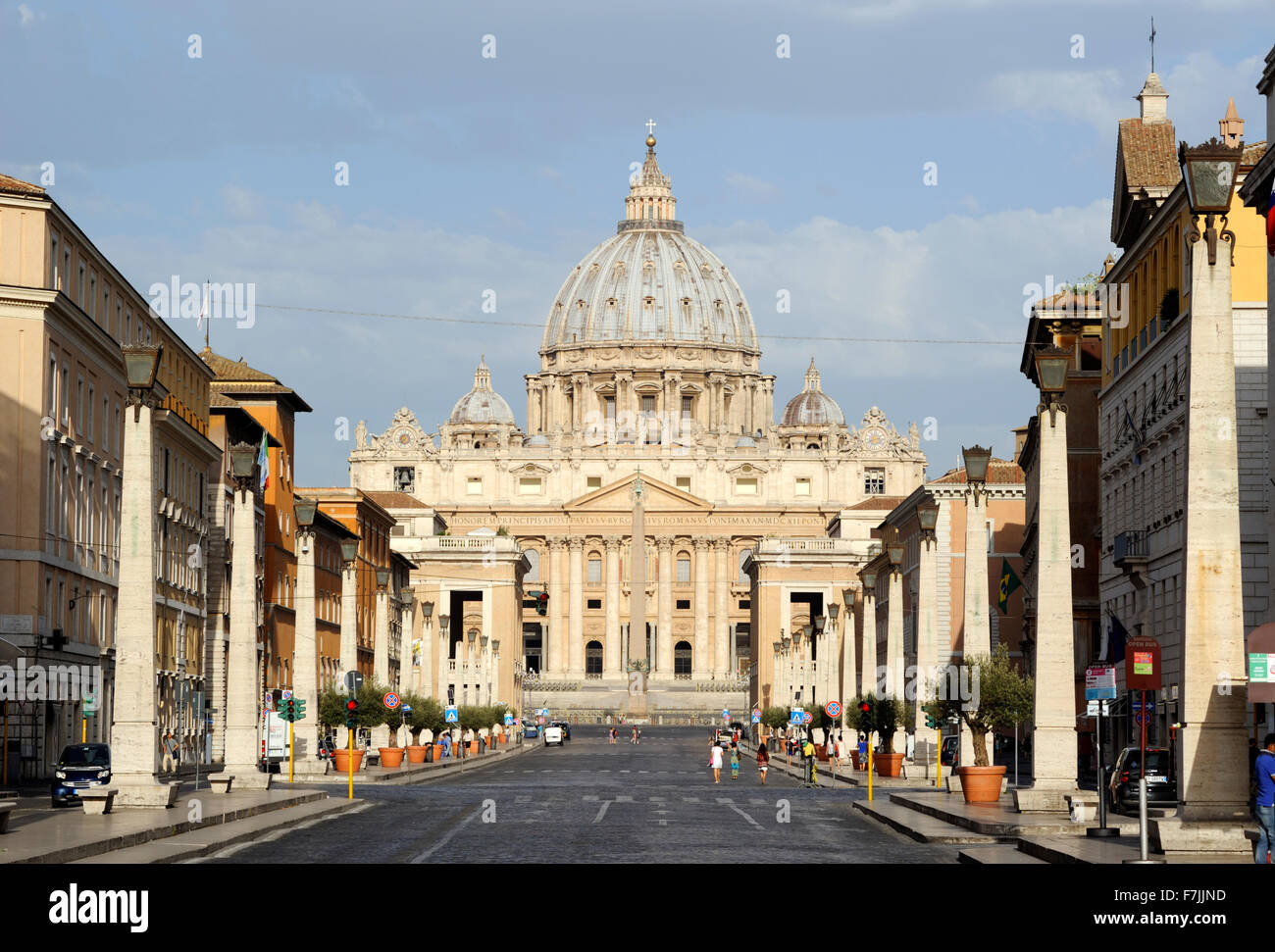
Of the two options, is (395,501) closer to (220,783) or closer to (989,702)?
(989,702)

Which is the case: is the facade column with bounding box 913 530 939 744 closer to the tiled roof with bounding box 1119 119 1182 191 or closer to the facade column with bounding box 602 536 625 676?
the tiled roof with bounding box 1119 119 1182 191

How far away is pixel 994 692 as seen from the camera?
41594 millimetres

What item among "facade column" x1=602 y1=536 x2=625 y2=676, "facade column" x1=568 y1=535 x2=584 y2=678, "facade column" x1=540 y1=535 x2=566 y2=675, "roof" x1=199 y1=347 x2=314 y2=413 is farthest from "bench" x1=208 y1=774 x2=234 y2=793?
"facade column" x1=540 y1=535 x2=566 y2=675

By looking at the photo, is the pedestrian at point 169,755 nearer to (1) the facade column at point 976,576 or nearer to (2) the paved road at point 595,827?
(2) the paved road at point 595,827

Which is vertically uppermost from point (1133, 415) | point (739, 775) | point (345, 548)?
point (1133, 415)

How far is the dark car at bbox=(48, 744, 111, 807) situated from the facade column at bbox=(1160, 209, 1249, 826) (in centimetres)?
2323

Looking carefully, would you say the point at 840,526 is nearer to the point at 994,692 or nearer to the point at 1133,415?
the point at 1133,415

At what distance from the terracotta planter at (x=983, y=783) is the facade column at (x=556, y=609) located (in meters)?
156

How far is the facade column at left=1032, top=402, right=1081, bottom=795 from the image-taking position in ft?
99.0
